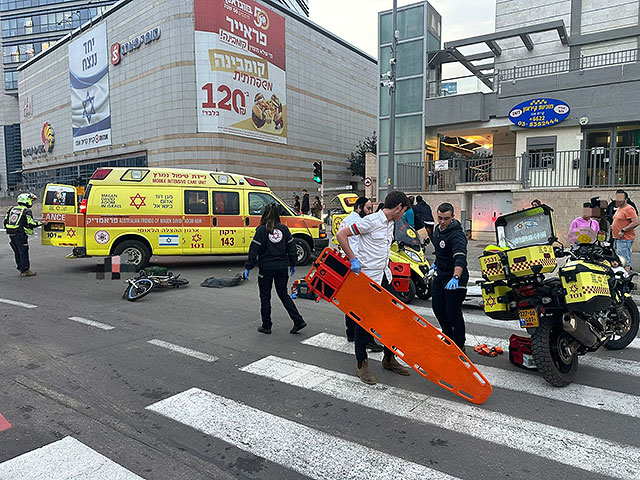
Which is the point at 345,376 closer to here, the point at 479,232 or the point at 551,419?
the point at 551,419

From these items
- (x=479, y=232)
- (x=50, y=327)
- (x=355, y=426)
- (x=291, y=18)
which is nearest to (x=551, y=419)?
(x=355, y=426)

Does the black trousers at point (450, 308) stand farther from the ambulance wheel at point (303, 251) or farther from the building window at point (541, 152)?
the building window at point (541, 152)

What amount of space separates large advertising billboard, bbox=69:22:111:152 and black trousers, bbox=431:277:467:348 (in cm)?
4086

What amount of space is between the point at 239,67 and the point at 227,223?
24736 mm

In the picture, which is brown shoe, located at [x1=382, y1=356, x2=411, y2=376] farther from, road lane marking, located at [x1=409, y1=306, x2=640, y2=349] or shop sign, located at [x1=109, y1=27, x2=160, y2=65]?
shop sign, located at [x1=109, y1=27, x2=160, y2=65]

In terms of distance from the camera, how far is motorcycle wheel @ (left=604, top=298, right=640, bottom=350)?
5.34 metres

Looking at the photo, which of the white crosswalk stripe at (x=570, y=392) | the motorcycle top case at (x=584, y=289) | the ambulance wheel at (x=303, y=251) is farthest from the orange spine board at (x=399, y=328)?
the ambulance wheel at (x=303, y=251)

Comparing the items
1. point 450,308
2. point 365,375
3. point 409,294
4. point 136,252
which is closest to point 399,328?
point 365,375

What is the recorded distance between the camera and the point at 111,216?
10.6 m

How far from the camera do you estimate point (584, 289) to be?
4156 millimetres

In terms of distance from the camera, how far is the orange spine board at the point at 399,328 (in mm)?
4020

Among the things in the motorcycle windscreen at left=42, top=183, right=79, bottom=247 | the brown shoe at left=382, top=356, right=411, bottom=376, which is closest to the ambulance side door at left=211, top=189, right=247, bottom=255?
the motorcycle windscreen at left=42, top=183, right=79, bottom=247

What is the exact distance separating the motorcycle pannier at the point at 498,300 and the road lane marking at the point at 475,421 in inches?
46.1

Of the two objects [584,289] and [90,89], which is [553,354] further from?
[90,89]
